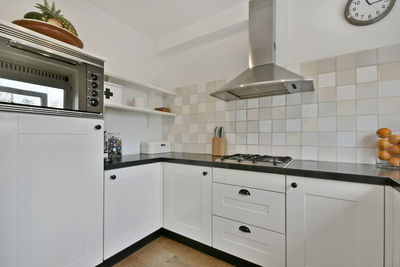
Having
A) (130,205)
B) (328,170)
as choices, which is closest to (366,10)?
(328,170)

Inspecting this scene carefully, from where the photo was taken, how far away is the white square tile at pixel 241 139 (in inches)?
77.8

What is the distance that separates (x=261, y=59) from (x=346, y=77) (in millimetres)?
713

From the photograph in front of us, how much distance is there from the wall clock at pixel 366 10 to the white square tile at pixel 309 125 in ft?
2.77

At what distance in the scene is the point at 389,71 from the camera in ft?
4.53

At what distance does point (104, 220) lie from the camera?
1.39 meters

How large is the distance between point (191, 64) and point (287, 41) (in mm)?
1173

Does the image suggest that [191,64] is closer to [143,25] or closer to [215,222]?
[143,25]

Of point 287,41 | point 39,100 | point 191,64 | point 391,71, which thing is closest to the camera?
point 39,100

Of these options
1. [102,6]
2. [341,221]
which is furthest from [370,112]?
[102,6]

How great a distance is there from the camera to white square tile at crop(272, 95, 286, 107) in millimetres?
1773

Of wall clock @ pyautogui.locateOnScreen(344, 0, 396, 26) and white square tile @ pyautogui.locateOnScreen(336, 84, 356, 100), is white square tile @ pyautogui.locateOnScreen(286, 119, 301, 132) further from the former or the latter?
wall clock @ pyautogui.locateOnScreen(344, 0, 396, 26)

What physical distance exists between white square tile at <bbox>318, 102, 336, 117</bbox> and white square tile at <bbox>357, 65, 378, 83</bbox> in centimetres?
26

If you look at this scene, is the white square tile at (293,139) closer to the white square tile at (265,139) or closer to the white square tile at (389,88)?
the white square tile at (265,139)

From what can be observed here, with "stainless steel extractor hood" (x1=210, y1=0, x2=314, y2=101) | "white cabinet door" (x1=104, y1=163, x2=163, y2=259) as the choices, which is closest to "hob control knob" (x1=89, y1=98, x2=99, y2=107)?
"white cabinet door" (x1=104, y1=163, x2=163, y2=259)
